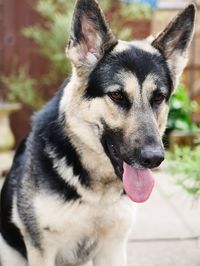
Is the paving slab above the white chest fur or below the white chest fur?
below

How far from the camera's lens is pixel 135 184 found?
2676mm

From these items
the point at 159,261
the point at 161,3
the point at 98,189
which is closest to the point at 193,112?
the point at 161,3

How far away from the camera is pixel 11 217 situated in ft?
9.89

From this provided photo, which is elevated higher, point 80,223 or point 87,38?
point 87,38

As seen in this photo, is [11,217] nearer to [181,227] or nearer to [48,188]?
[48,188]

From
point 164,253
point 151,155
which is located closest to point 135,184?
point 151,155

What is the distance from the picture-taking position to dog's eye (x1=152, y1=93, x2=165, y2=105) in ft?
8.77

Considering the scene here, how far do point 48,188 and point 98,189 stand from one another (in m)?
0.27

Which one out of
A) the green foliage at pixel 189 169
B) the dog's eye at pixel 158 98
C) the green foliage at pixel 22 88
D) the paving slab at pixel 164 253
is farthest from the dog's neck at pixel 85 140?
the green foliage at pixel 22 88

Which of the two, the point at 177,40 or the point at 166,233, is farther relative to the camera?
the point at 166,233

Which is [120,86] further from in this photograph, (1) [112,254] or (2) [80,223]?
(1) [112,254]

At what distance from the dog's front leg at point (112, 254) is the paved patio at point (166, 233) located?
417mm

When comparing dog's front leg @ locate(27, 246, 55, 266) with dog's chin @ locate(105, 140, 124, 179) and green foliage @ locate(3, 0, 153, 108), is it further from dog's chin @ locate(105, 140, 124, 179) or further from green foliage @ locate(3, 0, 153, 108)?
green foliage @ locate(3, 0, 153, 108)

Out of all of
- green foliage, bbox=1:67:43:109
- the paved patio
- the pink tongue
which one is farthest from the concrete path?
green foliage, bbox=1:67:43:109
